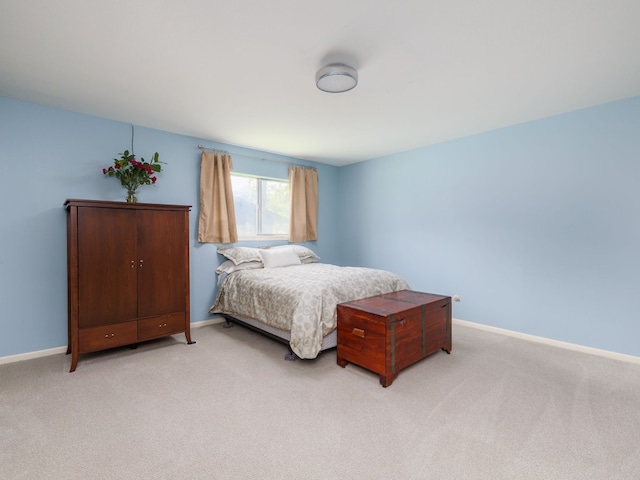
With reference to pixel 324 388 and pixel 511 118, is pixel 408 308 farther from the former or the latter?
pixel 511 118

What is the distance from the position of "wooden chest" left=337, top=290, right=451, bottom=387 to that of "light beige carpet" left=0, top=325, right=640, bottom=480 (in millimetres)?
132

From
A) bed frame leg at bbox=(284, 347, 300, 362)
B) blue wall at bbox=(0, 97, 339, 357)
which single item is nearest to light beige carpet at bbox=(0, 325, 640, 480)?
bed frame leg at bbox=(284, 347, 300, 362)

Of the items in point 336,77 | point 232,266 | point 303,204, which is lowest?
point 232,266

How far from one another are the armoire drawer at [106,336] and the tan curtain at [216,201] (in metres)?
1.33

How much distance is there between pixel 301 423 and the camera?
188 centimetres

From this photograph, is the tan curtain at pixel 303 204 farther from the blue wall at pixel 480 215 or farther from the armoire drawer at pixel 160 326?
the armoire drawer at pixel 160 326

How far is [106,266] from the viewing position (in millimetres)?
2791

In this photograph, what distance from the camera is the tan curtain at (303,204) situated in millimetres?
4863

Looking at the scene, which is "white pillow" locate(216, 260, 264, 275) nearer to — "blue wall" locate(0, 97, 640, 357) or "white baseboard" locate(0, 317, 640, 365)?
"blue wall" locate(0, 97, 640, 357)

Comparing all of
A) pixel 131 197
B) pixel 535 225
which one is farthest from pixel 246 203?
pixel 535 225

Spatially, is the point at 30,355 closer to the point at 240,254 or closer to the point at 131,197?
the point at 131,197

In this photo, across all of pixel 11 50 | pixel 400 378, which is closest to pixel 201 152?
pixel 11 50

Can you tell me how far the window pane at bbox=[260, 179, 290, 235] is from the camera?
473cm

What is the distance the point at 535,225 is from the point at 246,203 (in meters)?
3.63
